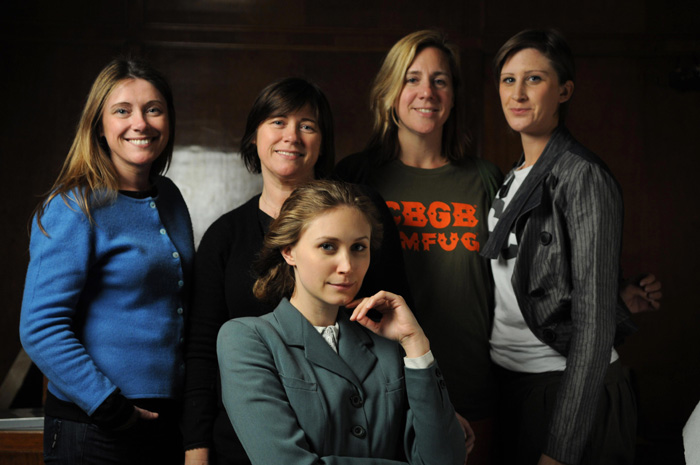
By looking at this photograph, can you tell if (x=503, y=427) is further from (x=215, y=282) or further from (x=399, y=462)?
(x=215, y=282)

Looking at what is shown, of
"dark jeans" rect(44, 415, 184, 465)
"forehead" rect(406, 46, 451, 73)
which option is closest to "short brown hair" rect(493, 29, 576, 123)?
"forehead" rect(406, 46, 451, 73)

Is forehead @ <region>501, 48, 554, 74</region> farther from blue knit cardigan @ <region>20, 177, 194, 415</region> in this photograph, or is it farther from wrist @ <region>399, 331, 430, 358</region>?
blue knit cardigan @ <region>20, 177, 194, 415</region>

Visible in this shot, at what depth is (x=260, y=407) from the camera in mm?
1408

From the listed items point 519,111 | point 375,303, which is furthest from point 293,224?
point 519,111

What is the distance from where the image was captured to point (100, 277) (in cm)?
169

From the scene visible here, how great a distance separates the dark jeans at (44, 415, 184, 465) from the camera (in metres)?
1.64

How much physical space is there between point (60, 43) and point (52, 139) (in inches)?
21.7

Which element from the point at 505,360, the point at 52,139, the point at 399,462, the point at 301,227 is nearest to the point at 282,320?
the point at 301,227

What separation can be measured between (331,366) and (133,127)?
781 millimetres

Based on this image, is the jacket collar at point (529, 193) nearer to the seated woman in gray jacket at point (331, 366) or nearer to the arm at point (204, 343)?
the seated woman in gray jacket at point (331, 366)

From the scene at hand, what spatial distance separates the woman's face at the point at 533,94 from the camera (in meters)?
1.92

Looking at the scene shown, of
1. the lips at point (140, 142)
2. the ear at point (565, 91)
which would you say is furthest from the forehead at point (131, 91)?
the ear at point (565, 91)

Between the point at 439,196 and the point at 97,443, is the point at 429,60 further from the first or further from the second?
the point at 97,443

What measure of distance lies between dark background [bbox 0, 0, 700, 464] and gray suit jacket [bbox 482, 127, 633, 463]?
2381 mm
